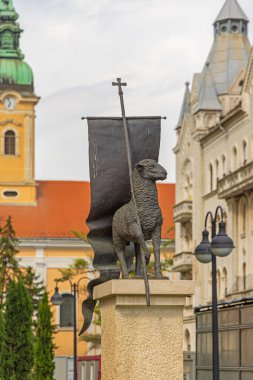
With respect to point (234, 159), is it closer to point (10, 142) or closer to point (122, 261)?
point (10, 142)

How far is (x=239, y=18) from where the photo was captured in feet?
221

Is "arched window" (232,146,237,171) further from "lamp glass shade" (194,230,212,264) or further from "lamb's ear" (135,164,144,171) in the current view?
"lamb's ear" (135,164,144,171)

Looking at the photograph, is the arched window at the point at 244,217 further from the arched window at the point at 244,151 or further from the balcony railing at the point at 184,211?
the balcony railing at the point at 184,211

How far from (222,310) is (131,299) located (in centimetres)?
1898

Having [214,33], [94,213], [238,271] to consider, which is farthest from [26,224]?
[94,213]

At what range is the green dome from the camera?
316ft

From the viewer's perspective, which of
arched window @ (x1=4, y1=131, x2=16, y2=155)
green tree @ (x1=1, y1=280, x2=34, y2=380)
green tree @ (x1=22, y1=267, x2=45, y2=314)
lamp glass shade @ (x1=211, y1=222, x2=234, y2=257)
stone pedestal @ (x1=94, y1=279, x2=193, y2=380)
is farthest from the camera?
arched window @ (x1=4, y1=131, x2=16, y2=155)

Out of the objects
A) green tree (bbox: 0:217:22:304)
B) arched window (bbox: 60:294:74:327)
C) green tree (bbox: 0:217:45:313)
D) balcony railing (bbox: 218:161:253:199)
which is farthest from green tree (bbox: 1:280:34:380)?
arched window (bbox: 60:294:74:327)

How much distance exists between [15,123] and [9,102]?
1703 millimetres

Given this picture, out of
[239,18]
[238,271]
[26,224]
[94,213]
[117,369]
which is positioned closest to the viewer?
[117,369]

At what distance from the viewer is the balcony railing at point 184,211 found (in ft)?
227

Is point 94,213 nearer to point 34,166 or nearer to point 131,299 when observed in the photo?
point 131,299

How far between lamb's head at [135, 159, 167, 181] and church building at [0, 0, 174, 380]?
80.7 metres

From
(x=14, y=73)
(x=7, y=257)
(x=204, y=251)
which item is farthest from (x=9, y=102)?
(x=204, y=251)
